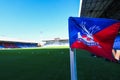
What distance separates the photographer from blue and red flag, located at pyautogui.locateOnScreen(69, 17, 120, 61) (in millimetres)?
2441

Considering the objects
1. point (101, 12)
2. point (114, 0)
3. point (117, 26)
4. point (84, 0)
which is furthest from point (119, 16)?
point (117, 26)

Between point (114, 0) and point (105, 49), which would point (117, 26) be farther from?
point (114, 0)

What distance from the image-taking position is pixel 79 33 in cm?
247

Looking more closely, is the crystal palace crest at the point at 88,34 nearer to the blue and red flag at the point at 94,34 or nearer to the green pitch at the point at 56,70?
the blue and red flag at the point at 94,34

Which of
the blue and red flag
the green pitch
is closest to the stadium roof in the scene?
the green pitch

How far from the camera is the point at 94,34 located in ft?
8.05

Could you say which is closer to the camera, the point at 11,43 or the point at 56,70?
the point at 56,70

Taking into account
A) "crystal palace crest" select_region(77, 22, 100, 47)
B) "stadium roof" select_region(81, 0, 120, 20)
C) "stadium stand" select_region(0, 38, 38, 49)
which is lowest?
"stadium stand" select_region(0, 38, 38, 49)

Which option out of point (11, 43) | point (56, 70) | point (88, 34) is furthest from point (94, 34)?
point (11, 43)

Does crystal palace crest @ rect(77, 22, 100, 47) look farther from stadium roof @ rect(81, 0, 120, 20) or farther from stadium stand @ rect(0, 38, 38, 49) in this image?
stadium stand @ rect(0, 38, 38, 49)

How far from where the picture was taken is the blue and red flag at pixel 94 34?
8.01 ft

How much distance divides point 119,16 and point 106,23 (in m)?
15.9

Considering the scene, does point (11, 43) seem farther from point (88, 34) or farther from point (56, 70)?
point (88, 34)

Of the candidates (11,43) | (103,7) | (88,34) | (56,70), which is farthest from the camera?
(11,43)
